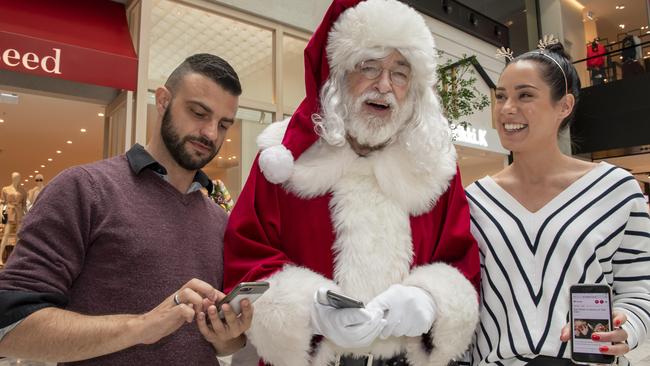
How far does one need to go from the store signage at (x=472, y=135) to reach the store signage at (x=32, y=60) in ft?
27.2

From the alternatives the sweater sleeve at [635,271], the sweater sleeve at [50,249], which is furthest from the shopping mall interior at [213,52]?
the sweater sleeve at [50,249]

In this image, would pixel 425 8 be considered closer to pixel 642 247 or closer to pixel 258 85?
pixel 258 85

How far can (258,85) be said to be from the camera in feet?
23.7

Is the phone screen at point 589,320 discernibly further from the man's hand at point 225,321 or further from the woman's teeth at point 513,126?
the man's hand at point 225,321

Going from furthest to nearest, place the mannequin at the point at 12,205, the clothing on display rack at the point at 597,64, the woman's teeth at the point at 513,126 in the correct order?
the clothing on display rack at the point at 597,64 < the mannequin at the point at 12,205 < the woman's teeth at the point at 513,126

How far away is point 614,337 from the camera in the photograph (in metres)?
1.54

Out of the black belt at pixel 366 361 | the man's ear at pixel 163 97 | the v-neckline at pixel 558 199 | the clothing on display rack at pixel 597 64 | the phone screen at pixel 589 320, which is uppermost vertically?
the clothing on display rack at pixel 597 64

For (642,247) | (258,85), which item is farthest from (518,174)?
(258,85)

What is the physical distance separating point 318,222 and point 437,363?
24.1 inches

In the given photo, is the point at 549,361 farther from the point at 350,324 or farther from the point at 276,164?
the point at 276,164

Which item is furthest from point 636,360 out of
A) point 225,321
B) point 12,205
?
point 12,205

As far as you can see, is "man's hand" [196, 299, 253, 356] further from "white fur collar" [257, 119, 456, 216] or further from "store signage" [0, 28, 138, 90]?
"store signage" [0, 28, 138, 90]

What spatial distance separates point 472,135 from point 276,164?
1059cm

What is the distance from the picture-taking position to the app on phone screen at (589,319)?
1533 mm
